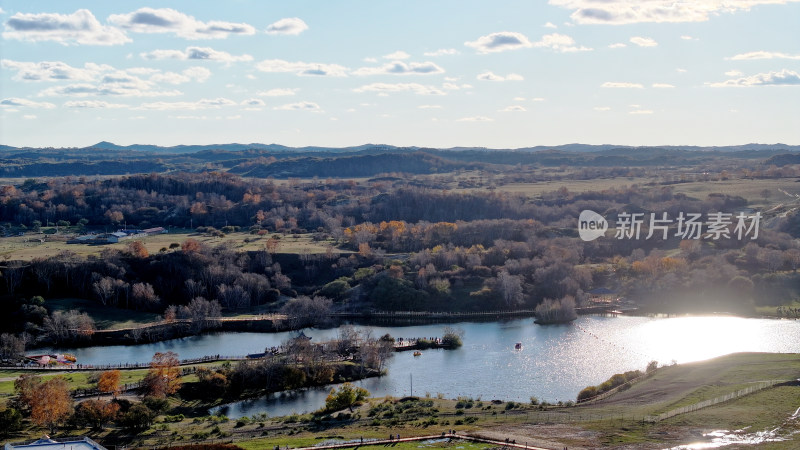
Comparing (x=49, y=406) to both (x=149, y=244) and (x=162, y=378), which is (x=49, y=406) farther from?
(x=149, y=244)

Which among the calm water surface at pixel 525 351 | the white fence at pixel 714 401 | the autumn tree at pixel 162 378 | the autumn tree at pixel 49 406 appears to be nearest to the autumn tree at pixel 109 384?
the autumn tree at pixel 162 378

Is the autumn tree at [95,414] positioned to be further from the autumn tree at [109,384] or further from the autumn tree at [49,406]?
the autumn tree at [109,384]

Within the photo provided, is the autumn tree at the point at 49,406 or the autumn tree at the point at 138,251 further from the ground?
the autumn tree at the point at 138,251

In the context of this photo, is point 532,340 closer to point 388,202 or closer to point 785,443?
point 785,443

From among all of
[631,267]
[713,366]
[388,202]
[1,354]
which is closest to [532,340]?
[713,366]

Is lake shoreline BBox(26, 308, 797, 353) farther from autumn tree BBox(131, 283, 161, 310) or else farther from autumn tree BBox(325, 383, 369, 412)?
autumn tree BBox(325, 383, 369, 412)

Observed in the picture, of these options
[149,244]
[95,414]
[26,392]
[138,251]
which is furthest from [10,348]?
[149,244]
